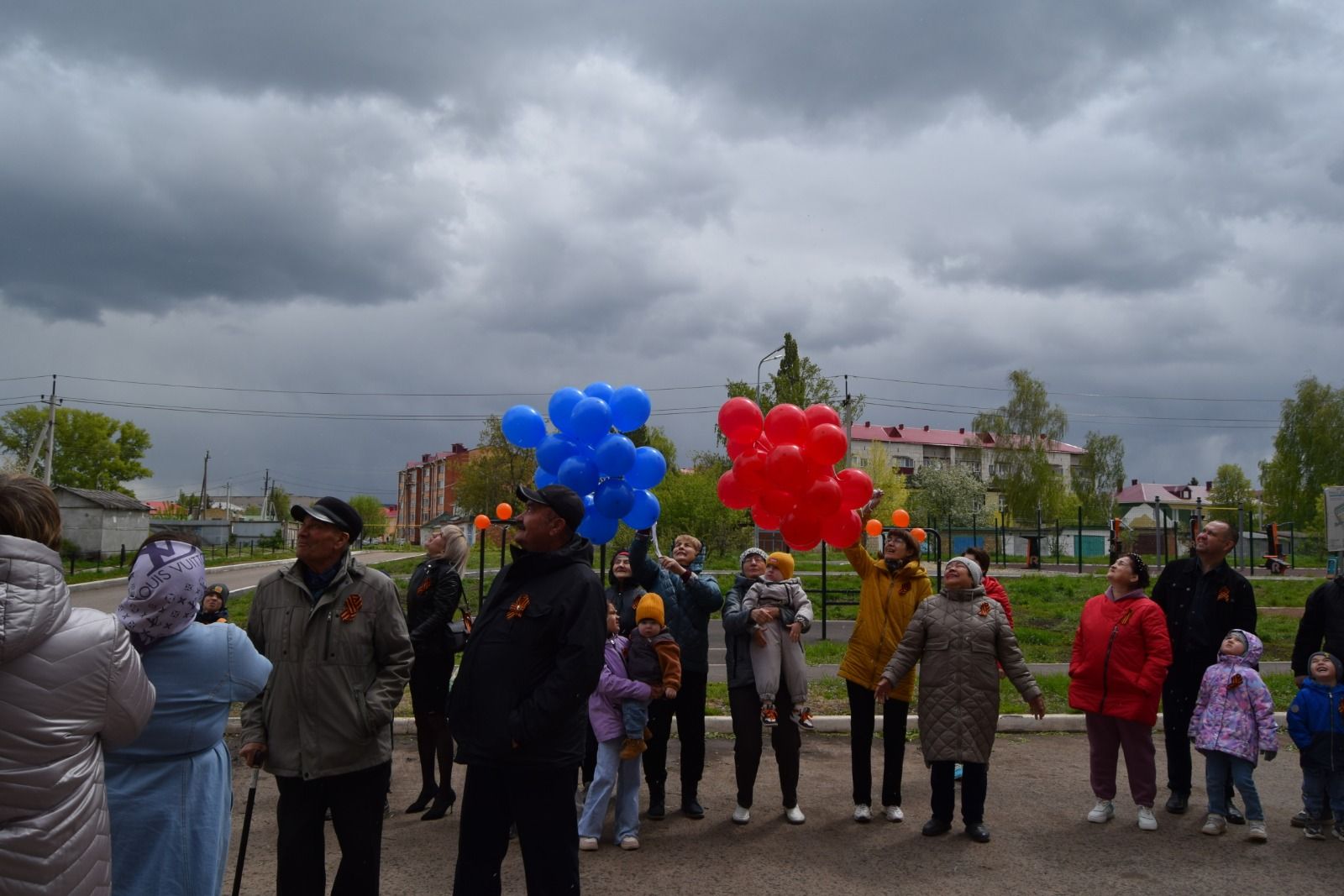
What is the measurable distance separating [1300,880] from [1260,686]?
140 cm

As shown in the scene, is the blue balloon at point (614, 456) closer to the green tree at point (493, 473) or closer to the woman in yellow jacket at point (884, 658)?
the woman in yellow jacket at point (884, 658)

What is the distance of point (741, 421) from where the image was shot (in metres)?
7.80

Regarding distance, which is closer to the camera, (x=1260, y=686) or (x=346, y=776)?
(x=346, y=776)

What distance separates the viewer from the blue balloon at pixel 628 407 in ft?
25.5

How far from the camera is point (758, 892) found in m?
5.08

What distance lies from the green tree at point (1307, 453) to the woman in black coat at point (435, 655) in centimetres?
6434

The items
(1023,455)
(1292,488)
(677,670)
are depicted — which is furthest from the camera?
(1023,455)

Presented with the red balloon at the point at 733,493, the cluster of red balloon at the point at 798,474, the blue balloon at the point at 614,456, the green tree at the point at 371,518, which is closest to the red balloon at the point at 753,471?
the cluster of red balloon at the point at 798,474

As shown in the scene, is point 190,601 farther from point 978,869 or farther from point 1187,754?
point 1187,754

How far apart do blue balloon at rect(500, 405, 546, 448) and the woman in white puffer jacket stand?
5.23 metres

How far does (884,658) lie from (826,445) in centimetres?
156

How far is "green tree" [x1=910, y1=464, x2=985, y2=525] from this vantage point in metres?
66.8


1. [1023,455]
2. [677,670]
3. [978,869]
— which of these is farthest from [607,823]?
[1023,455]

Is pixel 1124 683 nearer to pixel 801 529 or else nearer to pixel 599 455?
pixel 801 529
